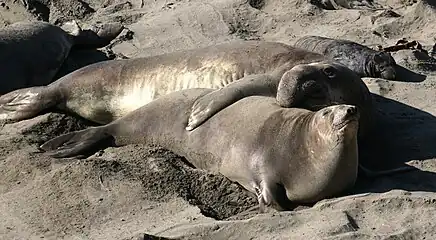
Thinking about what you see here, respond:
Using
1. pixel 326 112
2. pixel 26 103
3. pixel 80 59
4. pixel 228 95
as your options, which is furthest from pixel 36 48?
pixel 326 112

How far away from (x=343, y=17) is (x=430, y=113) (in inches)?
107

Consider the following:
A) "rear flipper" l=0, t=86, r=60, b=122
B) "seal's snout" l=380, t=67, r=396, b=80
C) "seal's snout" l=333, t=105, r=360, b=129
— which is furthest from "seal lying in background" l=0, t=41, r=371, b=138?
"seal's snout" l=333, t=105, r=360, b=129

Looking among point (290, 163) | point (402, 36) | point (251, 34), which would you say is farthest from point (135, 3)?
point (290, 163)

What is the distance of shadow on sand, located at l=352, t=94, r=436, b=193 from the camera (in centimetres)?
500

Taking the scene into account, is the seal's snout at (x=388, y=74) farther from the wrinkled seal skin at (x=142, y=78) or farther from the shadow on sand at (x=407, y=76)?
the wrinkled seal skin at (x=142, y=78)

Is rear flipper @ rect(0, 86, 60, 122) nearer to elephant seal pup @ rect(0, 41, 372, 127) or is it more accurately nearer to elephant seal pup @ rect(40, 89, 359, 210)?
elephant seal pup @ rect(0, 41, 372, 127)

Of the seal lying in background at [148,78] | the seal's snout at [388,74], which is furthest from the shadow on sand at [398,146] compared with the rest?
the seal's snout at [388,74]

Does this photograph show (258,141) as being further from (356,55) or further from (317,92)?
(356,55)

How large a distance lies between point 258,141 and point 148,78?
1.62 m

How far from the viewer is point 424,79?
6.81m

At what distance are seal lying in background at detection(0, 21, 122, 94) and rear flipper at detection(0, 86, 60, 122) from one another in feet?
1.54

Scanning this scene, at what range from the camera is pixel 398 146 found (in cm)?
561

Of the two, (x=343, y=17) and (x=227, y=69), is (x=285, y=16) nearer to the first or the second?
(x=343, y=17)

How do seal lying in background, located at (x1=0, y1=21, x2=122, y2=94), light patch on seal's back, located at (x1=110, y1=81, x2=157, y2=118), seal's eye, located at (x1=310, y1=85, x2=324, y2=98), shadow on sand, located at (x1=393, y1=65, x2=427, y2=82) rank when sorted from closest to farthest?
seal's eye, located at (x1=310, y1=85, x2=324, y2=98), light patch on seal's back, located at (x1=110, y1=81, x2=157, y2=118), shadow on sand, located at (x1=393, y1=65, x2=427, y2=82), seal lying in background, located at (x1=0, y1=21, x2=122, y2=94)
